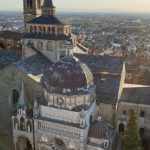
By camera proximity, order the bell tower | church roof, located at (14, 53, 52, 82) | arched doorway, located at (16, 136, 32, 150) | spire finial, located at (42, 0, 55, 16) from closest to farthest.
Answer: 1. church roof, located at (14, 53, 52, 82)
2. arched doorway, located at (16, 136, 32, 150)
3. spire finial, located at (42, 0, 55, 16)
4. the bell tower

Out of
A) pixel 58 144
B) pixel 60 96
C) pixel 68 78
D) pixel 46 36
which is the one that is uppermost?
pixel 46 36

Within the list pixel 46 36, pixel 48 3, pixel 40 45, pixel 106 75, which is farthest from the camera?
pixel 48 3

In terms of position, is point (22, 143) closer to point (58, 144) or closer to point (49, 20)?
point (58, 144)

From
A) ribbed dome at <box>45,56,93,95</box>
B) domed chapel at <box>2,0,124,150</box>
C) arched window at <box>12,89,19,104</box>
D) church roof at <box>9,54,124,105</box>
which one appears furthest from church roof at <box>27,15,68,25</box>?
arched window at <box>12,89,19,104</box>

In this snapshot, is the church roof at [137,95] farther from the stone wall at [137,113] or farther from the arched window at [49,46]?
the arched window at [49,46]

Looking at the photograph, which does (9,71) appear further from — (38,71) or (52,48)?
(52,48)

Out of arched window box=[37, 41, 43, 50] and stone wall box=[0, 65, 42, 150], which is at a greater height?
arched window box=[37, 41, 43, 50]

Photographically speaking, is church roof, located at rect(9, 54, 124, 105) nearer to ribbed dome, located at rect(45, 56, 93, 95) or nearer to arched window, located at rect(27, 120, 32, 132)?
ribbed dome, located at rect(45, 56, 93, 95)

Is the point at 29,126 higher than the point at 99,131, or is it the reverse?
the point at 99,131

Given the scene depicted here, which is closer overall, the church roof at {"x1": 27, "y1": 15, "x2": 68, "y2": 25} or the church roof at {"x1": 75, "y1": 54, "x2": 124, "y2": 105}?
the church roof at {"x1": 75, "y1": 54, "x2": 124, "y2": 105}

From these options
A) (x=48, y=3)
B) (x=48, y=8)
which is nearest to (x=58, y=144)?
(x=48, y=8)
